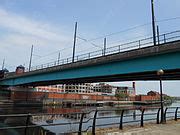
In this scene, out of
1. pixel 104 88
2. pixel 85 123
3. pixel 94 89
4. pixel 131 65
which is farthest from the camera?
pixel 94 89

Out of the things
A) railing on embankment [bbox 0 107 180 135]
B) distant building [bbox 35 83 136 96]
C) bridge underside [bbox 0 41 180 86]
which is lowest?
railing on embankment [bbox 0 107 180 135]

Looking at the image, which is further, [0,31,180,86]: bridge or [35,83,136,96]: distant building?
[35,83,136,96]: distant building

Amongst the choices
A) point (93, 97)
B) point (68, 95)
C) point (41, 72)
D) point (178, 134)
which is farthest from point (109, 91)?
point (178, 134)

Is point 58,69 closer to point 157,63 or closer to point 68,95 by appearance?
point 157,63

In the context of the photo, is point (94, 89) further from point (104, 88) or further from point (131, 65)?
point (131, 65)

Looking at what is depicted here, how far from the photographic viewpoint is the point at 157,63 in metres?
21.7

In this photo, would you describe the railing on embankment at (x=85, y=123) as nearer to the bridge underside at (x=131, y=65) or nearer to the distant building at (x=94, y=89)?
the bridge underside at (x=131, y=65)

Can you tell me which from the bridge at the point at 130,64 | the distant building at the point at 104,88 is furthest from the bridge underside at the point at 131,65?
the distant building at the point at 104,88

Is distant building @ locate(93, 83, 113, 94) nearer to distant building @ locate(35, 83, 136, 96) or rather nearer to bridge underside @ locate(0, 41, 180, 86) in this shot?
distant building @ locate(35, 83, 136, 96)

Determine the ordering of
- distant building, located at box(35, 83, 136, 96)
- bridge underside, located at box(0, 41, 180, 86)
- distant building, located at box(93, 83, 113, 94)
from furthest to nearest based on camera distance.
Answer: distant building, located at box(93, 83, 113, 94), distant building, located at box(35, 83, 136, 96), bridge underside, located at box(0, 41, 180, 86)

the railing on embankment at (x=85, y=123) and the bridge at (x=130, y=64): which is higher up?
the bridge at (x=130, y=64)

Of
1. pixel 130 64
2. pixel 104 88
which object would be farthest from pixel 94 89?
pixel 130 64

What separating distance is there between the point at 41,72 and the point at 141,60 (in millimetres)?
27472

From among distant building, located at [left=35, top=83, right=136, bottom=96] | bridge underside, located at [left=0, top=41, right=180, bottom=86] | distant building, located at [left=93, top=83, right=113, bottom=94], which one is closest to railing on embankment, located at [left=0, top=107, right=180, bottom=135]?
bridge underside, located at [left=0, top=41, right=180, bottom=86]
